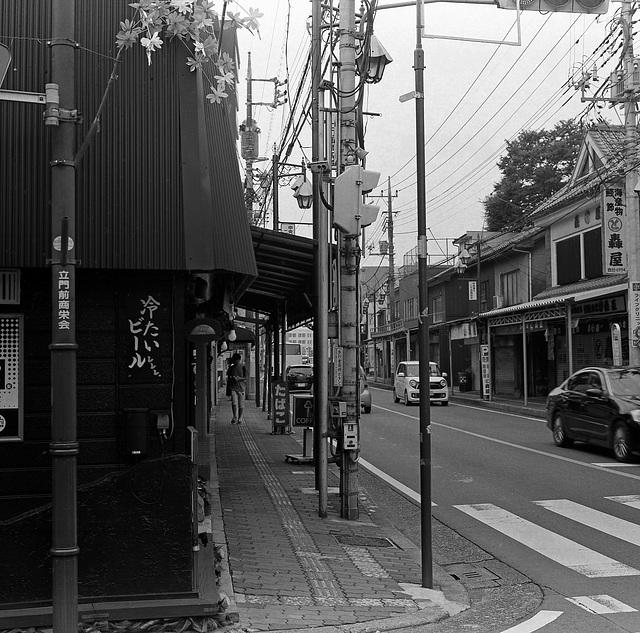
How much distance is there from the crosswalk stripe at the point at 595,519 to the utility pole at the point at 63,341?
6437 millimetres

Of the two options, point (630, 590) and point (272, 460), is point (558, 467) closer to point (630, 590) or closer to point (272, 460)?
point (272, 460)

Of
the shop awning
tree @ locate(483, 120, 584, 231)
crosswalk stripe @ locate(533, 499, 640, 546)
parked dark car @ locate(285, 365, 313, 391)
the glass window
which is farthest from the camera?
tree @ locate(483, 120, 584, 231)

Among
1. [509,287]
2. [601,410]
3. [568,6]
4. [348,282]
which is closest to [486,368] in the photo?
[509,287]

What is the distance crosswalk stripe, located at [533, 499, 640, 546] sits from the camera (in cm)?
924

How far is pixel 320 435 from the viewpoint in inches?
407

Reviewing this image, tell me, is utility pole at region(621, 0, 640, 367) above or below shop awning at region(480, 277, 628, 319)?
above

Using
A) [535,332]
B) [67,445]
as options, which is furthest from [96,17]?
[535,332]

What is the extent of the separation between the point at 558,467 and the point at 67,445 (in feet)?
37.5

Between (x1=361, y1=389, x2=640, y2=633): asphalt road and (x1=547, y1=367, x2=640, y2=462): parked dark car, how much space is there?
0.37 meters

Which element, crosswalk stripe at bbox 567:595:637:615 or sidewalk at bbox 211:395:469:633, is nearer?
sidewalk at bbox 211:395:469:633

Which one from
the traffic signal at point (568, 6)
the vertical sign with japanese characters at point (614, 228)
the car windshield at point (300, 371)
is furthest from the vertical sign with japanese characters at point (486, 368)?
the traffic signal at point (568, 6)

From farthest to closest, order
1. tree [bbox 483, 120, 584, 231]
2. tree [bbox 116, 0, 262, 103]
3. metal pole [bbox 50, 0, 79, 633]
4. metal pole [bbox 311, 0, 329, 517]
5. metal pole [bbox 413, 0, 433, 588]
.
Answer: tree [bbox 483, 120, 584, 231]
metal pole [bbox 311, 0, 329, 517]
metal pole [bbox 413, 0, 433, 588]
tree [bbox 116, 0, 262, 103]
metal pole [bbox 50, 0, 79, 633]

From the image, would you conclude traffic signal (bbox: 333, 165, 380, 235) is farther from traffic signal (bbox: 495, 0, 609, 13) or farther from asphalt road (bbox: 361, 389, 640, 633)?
asphalt road (bbox: 361, 389, 640, 633)

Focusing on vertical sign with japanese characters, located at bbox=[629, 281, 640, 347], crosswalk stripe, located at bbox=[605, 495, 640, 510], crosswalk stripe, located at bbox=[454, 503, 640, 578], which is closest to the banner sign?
vertical sign with japanese characters, located at bbox=[629, 281, 640, 347]
